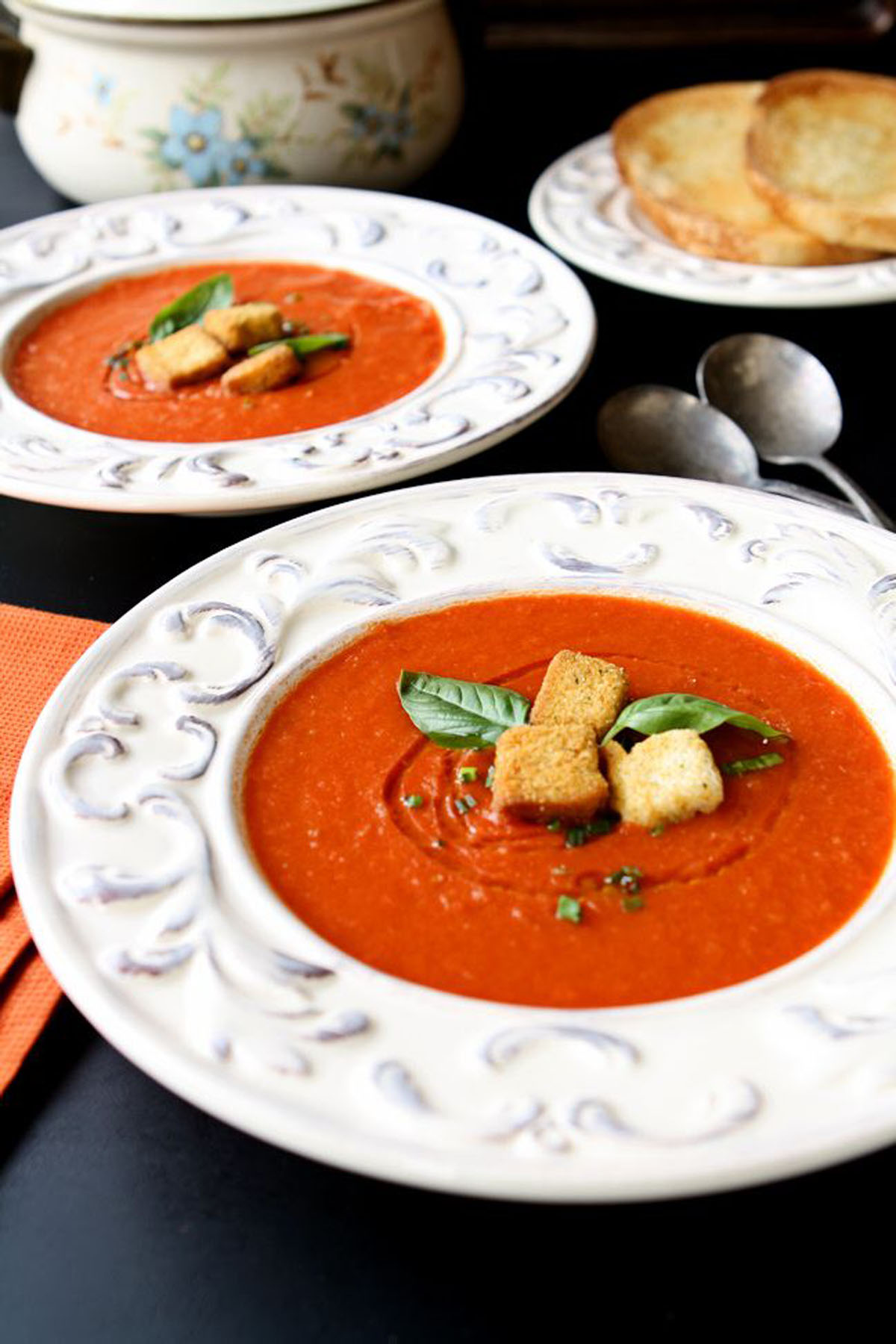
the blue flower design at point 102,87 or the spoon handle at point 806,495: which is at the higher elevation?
the blue flower design at point 102,87

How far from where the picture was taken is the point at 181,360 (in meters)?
2.17

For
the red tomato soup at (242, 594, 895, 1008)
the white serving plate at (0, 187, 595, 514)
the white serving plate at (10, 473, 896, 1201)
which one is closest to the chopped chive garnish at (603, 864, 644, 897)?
the red tomato soup at (242, 594, 895, 1008)

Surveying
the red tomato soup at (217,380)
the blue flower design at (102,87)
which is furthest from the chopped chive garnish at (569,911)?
the blue flower design at (102,87)

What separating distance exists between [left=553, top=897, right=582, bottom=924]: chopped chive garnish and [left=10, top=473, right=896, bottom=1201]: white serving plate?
0.39 feet

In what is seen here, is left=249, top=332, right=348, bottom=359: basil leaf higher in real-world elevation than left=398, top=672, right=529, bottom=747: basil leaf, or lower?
higher

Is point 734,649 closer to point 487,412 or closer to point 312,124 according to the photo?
point 487,412

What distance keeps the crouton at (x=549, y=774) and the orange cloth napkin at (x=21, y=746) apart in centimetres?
48

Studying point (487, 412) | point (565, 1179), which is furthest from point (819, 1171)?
point (487, 412)

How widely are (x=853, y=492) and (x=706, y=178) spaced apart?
1.04m

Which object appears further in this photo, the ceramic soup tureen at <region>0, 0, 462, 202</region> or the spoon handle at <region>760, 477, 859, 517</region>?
the ceramic soup tureen at <region>0, 0, 462, 202</region>

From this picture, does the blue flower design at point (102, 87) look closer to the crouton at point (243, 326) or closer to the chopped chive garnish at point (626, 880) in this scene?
the crouton at point (243, 326)

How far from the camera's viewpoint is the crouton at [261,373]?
2.14 m

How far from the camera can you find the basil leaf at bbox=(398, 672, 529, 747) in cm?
143

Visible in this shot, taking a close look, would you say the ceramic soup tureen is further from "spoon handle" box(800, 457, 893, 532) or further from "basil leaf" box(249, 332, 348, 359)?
"spoon handle" box(800, 457, 893, 532)
